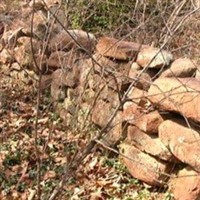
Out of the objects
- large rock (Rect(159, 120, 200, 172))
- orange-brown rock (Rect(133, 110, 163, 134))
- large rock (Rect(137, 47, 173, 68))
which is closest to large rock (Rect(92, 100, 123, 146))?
orange-brown rock (Rect(133, 110, 163, 134))

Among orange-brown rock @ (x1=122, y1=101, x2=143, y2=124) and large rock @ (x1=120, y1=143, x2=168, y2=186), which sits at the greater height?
orange-brown rock @ (x1=122, y1=101, x2=143, y2=124)

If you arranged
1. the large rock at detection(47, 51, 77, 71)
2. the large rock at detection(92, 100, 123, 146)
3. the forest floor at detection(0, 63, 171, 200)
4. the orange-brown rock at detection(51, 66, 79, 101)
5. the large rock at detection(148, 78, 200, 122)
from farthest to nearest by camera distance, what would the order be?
the orange-brown rock at detection(51, 66, 79, 101) → the large rock at detection(47, 51, 77, 71) → the large rock at detection(92, 100, 123, 146) → the forest floor at detection(0, 63, 171, 200) → the large rock at detection(148, 78, 200, 122)

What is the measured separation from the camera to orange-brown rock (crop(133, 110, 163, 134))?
4.03 metres

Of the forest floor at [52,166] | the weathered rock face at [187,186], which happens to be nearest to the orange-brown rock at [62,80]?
the forest floor at [52,166]

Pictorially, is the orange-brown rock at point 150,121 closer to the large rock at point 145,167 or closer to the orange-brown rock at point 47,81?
the large rock at point 145,167

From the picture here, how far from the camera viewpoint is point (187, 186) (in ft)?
12.0

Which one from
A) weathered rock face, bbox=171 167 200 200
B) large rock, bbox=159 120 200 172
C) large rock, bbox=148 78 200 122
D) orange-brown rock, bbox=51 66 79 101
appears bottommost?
orange-brown rock, bbox=51 66 79 101

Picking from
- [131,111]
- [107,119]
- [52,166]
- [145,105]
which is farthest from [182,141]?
[52,166]

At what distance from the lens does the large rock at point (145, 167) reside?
13.1 ft

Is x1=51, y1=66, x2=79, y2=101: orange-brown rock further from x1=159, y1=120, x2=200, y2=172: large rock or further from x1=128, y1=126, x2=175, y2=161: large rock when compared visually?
x1=159, y1=120, x2=200, y2=172: large rock

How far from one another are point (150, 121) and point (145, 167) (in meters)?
0.36

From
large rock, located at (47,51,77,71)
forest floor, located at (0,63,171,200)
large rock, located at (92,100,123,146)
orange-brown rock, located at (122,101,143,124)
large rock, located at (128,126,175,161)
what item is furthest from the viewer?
large rock, located at (47,51,77,71)

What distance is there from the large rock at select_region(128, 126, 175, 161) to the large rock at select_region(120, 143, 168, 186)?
0.05 m

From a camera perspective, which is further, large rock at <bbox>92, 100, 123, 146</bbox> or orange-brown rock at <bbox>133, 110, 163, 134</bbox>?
large rock at <bbox>92, 100, 123, 146</bbox>
